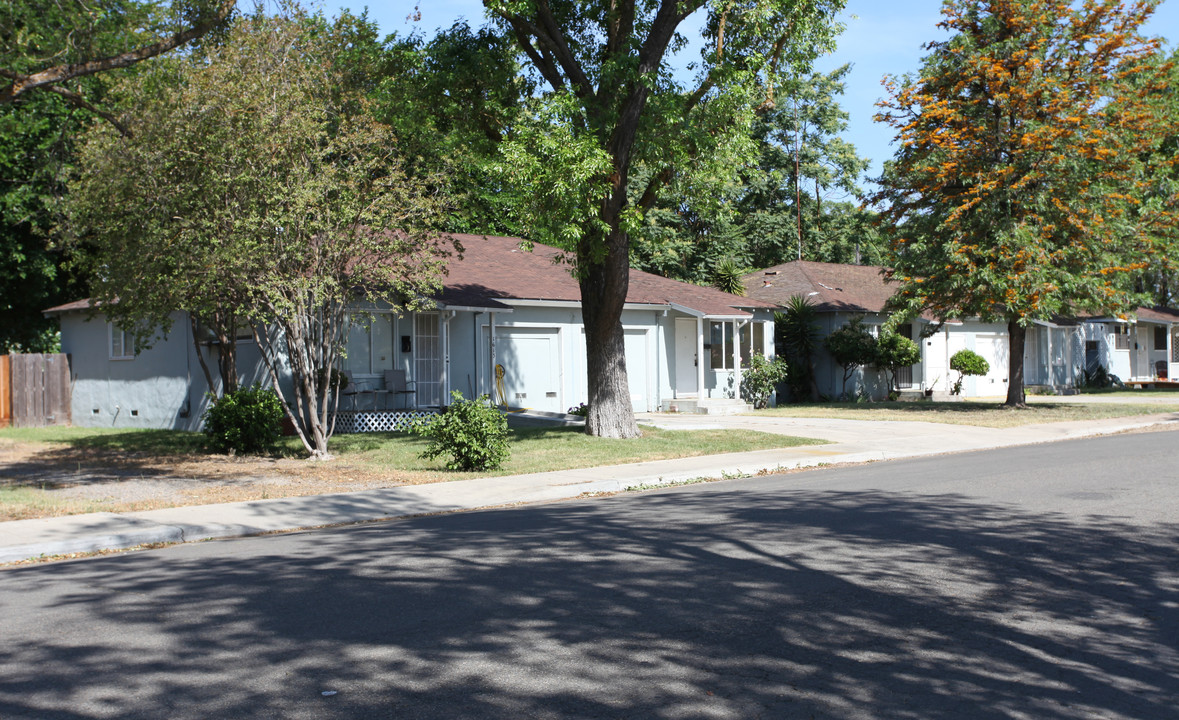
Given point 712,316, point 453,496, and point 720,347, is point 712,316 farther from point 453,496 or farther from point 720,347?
point 453,496

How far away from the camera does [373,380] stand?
22578 millimetres

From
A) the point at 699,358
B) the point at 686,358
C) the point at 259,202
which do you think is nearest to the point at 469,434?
the point at 259,202

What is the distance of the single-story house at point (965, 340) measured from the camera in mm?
33281

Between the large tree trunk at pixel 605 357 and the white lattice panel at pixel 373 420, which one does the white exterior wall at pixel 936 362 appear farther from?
the white lattice panel at pixel 373 420

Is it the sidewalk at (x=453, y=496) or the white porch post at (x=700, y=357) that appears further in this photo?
the white porch post at (x=700, y=357)

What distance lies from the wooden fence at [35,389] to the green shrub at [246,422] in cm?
1251

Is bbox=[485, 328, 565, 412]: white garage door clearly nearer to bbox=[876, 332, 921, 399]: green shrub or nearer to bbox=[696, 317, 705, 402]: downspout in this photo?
bbox=[696, 317, 705, 402]: downspout

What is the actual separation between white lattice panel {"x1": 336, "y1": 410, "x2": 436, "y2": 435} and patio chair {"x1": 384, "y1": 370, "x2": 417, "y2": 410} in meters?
0.47

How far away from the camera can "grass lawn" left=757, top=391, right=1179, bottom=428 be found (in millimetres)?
24391

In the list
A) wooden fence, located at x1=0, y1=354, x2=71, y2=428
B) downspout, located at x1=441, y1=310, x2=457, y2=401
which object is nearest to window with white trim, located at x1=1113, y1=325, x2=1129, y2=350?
downspout, located at x1=441, y1=310, x2=457, y2=401

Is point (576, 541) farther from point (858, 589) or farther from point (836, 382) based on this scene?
point (836, 382)

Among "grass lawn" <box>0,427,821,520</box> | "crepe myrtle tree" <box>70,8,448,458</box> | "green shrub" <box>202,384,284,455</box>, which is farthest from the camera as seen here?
"green shrub" <box>202,384,284,455</box>

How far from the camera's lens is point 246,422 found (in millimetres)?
17922

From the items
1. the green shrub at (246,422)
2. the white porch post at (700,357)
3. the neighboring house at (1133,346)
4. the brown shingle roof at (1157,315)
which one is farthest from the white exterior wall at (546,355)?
the brown shingle roof at (1157,315)
